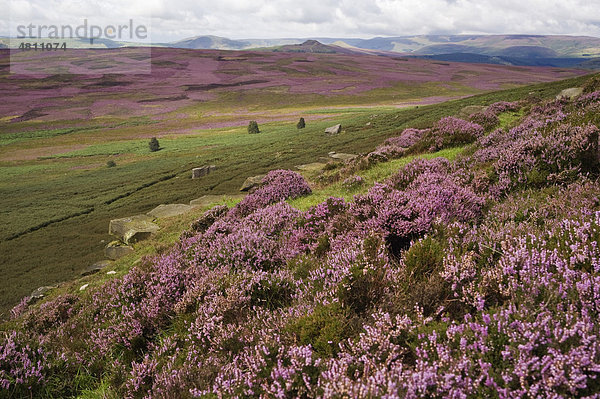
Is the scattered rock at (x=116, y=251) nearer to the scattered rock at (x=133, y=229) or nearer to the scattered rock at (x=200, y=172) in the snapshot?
the scattered rock at (x=133, y=229)

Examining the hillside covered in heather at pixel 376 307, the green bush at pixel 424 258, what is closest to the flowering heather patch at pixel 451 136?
the hillside covered in heather at pixel 376 307

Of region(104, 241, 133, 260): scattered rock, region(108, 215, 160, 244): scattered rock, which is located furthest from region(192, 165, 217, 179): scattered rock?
region(104, 241, 133, 260): scattered rock

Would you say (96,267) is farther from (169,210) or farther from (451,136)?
(451,136)

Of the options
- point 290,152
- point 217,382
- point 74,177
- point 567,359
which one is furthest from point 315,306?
point 74,177

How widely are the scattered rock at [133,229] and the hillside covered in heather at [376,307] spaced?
7472 millimetres

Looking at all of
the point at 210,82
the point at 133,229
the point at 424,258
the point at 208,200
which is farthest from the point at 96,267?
the point at 210,82

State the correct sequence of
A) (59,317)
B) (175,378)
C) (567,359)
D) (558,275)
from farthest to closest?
(59,317), (175,378), (558,275), (567,359)

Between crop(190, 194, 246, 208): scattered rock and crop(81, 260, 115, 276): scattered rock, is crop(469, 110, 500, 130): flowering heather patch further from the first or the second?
crop(81, 260, 115, 276): scattered rock

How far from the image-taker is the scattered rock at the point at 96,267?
539 inches

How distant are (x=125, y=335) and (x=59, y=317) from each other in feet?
12.3

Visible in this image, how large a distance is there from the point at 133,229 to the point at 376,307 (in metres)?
15.4

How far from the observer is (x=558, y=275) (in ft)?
9.52

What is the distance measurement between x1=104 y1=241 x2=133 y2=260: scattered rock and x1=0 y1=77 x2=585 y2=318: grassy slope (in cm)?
79

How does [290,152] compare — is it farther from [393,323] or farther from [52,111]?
[52,111]
